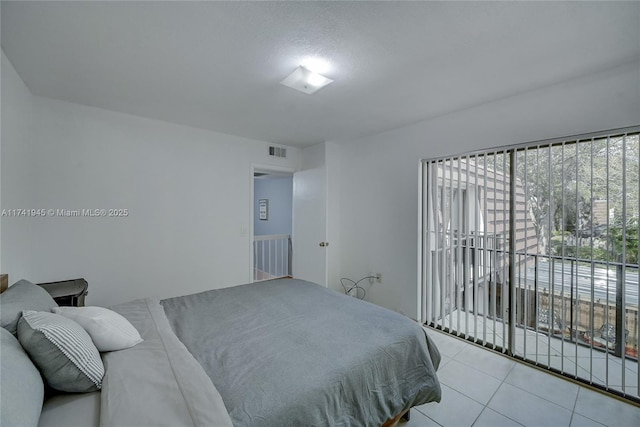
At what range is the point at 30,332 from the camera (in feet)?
3.25

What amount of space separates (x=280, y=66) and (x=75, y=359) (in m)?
1.99

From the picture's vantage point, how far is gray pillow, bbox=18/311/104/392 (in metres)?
0.95

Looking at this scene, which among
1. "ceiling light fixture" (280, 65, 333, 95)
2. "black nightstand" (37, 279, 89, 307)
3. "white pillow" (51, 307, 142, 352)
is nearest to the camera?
"white pillow" (51, 307, 142, 352)

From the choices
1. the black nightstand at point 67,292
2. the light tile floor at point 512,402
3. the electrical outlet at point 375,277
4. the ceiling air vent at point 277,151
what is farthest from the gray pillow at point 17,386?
the ceiling air vent at point 277,151

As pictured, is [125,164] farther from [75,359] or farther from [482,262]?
[482,262]

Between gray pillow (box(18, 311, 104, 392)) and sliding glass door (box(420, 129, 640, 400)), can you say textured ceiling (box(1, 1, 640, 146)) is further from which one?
gray pillow (box(18, 311, 104, 392))

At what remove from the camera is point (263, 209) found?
6.57 meters

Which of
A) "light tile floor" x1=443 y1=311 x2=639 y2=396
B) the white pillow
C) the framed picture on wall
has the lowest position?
"light tile floor" x1=443 y1=311 x2=639 y2=396

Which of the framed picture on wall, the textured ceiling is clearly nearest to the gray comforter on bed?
the textured ceiling

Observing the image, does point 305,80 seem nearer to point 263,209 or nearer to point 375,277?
point 375,277

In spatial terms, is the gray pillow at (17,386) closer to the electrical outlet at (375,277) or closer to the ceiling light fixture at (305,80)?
the ceiling light fixture at (305,80)

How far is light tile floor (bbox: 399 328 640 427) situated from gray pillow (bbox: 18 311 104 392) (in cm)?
177

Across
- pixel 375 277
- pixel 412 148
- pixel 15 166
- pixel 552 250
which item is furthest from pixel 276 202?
pixel 552 250

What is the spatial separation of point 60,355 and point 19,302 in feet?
1.67
